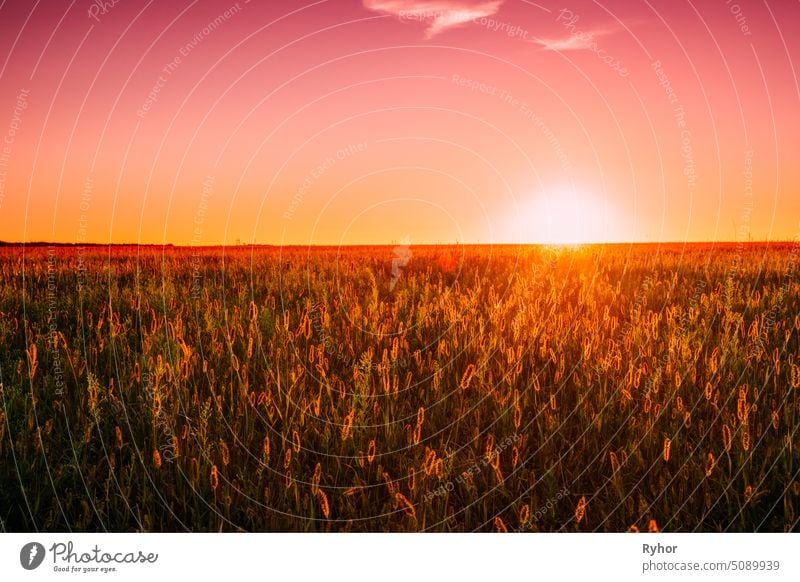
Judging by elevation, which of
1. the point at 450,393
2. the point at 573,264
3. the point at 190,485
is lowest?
the point at 190,485

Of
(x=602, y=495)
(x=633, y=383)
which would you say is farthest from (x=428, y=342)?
(x=602, y=495)

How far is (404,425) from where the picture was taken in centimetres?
298

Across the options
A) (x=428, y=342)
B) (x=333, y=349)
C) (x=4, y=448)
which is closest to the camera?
(x=4, y=448)

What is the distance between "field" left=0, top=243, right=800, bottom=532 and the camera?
2424mm

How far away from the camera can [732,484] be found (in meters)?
2.52

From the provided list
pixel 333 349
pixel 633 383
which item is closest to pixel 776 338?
pixel 633 383

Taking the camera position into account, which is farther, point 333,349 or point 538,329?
point 538,329

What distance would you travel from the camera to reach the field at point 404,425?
2424 mm

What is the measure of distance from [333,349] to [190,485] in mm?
1620

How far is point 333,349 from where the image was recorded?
3.98m

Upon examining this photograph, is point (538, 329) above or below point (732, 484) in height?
above
